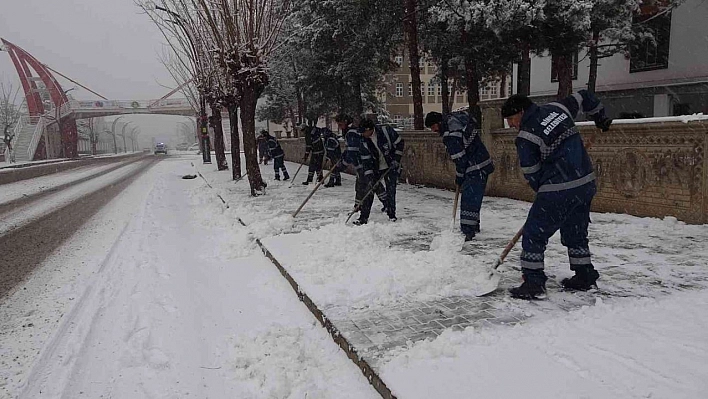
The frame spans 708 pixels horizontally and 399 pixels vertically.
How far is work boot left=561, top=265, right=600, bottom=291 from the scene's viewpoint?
4125 mm

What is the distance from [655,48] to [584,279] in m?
19.2

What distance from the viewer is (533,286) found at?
400 centimetres

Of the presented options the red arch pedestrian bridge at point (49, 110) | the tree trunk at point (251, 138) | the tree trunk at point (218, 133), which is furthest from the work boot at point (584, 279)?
the red arch pedestrian bridge at point (49, 110)

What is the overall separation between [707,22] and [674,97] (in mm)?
2801

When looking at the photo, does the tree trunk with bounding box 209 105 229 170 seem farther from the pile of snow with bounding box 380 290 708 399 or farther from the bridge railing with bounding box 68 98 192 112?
the bridge railing with bounding box 68 98 192 112

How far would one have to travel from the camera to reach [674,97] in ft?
61.5

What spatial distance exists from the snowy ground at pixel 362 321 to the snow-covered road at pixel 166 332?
18 millimetres

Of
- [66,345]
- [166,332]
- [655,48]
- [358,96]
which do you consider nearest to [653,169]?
[166,332]

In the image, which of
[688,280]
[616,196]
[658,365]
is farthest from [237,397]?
[616,196]

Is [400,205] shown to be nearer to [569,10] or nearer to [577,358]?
[569,10]

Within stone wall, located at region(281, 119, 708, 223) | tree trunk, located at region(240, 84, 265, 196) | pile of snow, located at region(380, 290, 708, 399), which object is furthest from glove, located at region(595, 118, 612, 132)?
tree trunk, located at region(240, 84, 265, 196)

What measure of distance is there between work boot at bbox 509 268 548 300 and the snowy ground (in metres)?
0.12

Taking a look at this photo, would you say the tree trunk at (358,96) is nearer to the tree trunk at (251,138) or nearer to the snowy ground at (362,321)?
the tree trunk at (251,138)

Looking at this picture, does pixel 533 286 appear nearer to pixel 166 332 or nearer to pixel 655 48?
pixel 166 332
